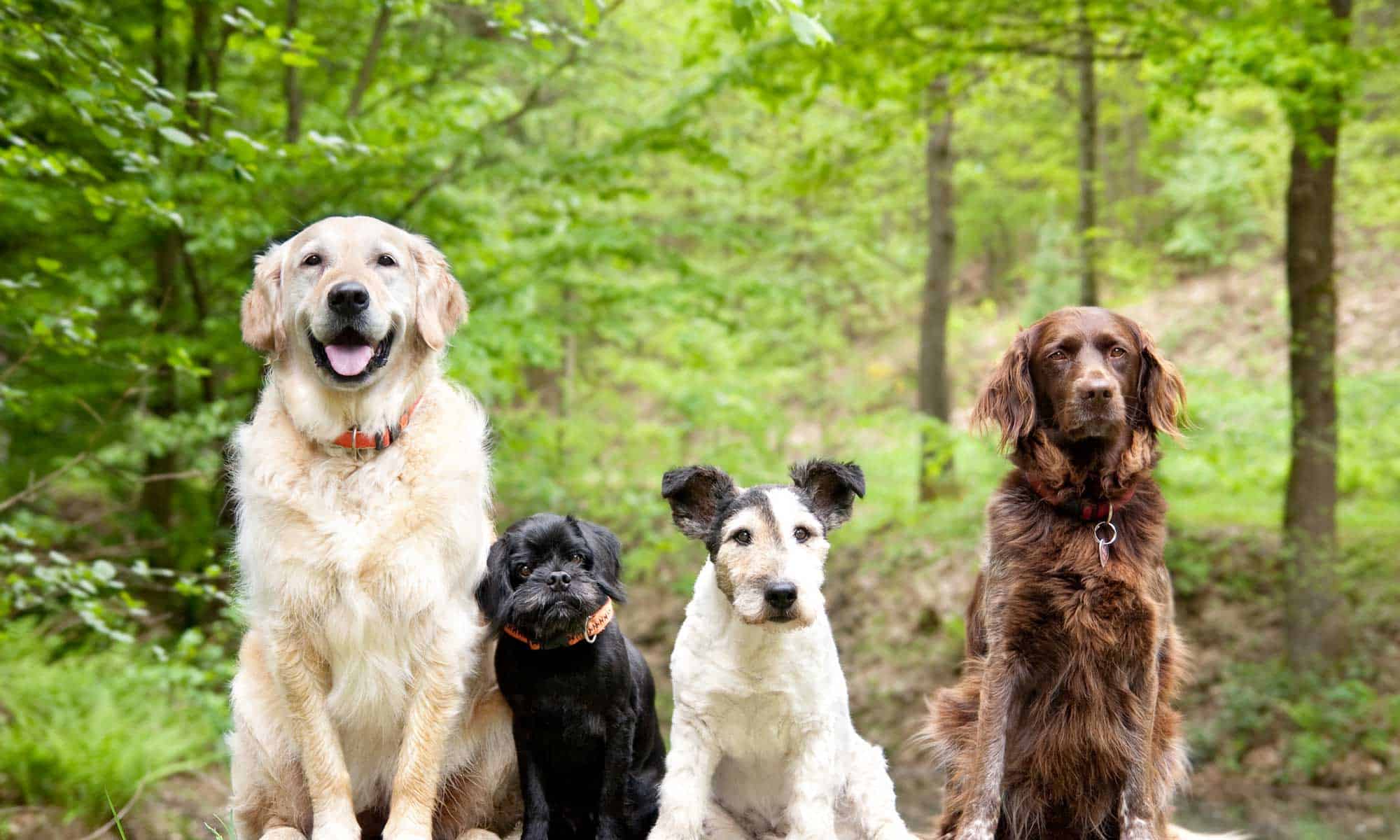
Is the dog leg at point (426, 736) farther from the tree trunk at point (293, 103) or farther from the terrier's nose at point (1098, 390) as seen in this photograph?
the tree trunk at point (293, 103)

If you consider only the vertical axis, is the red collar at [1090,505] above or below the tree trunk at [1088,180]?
below

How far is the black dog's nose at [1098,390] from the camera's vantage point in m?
3.49

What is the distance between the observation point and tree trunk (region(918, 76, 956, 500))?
16109mm

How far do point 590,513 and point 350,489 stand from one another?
9.64 m

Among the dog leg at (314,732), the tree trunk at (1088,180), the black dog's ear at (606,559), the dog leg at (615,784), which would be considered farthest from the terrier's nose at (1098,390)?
the tree trunk at (1088,180)

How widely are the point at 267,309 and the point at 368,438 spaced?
1.81 feet

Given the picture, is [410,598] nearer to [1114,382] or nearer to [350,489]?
[350,489]

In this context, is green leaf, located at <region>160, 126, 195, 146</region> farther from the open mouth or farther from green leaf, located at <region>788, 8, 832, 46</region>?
green leaf, located at <region>788, 8, 832, 46</region>

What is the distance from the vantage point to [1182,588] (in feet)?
40.0

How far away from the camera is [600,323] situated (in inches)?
507

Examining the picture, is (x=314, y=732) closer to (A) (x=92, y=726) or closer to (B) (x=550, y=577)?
(B) (x=550, y=577)

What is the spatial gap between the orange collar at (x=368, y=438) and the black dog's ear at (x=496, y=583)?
495mm

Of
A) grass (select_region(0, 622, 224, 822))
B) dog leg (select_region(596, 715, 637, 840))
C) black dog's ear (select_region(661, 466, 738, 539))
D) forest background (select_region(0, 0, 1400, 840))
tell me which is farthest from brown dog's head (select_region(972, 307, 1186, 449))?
grass (select_region(0, 622, 224, 822))

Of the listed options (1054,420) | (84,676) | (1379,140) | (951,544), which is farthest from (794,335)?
(1054,420)
